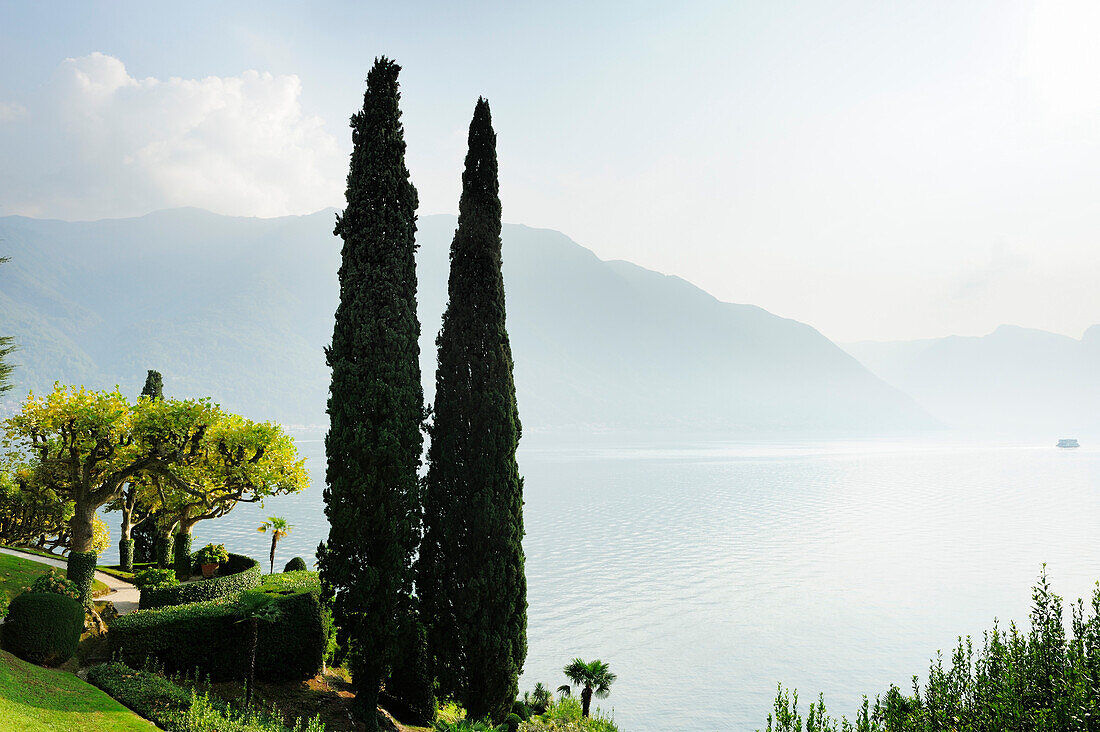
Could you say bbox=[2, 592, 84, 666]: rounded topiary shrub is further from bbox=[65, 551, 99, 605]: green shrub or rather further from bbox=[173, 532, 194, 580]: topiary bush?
bbox=[173, 532, 194, 580]: topiary bush

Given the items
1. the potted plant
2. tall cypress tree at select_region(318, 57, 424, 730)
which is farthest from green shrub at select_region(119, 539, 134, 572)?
tall cypress tree at select_region(318, 57, 424, 730)

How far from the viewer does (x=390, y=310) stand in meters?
14.3

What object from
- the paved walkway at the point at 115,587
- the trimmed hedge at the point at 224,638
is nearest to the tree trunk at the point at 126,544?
the paved walkway at the point at 115,587

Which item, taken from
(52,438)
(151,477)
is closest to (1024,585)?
(151,477)

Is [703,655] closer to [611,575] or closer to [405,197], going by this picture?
[611,575]

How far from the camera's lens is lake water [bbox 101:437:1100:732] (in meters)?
28.2

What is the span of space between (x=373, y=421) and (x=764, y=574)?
38.5m

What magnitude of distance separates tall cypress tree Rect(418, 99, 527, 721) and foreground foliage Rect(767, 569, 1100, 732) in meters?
7.09

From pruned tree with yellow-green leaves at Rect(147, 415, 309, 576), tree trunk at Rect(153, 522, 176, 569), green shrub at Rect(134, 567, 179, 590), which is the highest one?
pruned tree with yellow-green leaves at Rect(147, 415, 309, 576)

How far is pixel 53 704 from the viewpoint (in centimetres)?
1048

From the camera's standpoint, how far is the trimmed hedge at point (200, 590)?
15.7 meters

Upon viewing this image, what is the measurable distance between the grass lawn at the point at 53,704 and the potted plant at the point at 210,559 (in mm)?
6736

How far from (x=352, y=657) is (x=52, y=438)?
1358 cm

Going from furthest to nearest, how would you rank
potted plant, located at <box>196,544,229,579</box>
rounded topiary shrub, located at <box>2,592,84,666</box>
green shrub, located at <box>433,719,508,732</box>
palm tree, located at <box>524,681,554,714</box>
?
palm tree, located at <box>524,681,554,714</box>
potted plant, located at <box>196,544,229,579</box>
rounded topiary shrub, located at <box>2,592,84,666</box>
green shrub, located at <box>433,719,508,732</box>
